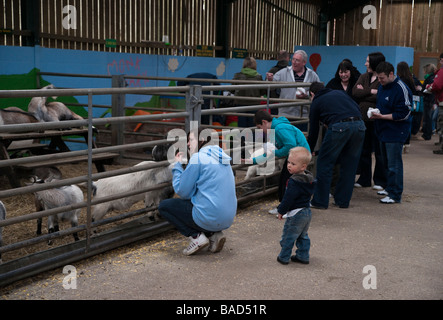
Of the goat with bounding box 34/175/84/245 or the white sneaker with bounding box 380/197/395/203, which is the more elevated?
the goat with bounding box 34/175/84/245

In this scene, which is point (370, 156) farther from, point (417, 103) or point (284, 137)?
point (417, 103)

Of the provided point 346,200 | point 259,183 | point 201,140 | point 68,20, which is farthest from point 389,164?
point 68,20

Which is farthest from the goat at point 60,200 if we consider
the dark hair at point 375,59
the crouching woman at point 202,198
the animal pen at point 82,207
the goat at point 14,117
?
the dark hair at point 375,59

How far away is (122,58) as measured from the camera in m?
11.1

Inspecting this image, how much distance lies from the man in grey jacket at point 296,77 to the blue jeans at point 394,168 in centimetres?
141

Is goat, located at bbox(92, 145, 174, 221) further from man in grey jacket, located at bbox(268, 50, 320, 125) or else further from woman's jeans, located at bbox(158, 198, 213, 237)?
man in grey jacket, located at bbox(268, 50, 320, 125)

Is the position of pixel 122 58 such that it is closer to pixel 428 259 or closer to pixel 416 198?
pixel 416 198

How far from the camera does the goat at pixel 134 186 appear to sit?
521cm

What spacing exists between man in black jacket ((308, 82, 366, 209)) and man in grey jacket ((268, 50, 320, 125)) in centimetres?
130

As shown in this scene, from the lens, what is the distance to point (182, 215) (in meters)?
4.73

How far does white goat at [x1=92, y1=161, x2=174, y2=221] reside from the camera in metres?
5.21

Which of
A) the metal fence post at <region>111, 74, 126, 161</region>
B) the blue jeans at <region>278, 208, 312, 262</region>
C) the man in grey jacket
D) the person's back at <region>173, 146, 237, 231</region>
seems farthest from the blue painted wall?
the blue jeans at <region>278, 208, 312, 262</region>

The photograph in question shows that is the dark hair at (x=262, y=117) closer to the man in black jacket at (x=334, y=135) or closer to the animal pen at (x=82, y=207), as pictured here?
the animal pen at (x=82, y=207)

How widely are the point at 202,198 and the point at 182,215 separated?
0.26 meters
